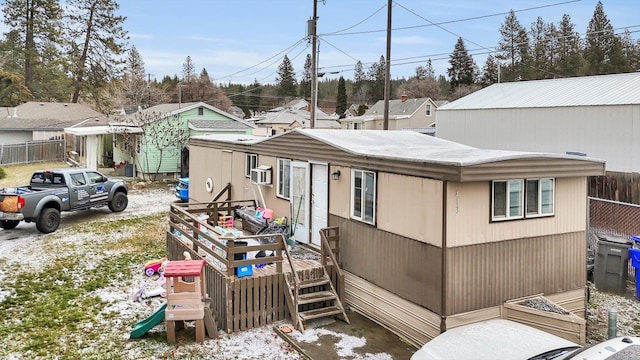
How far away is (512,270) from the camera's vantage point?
7.49 metres

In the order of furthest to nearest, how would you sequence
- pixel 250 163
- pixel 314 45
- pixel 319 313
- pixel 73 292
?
1. pixel 314 45
2. pixel 250 163
3. pixel 73 292
4. pixel 319 313

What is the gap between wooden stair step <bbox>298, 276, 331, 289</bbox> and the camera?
8180 millimetres

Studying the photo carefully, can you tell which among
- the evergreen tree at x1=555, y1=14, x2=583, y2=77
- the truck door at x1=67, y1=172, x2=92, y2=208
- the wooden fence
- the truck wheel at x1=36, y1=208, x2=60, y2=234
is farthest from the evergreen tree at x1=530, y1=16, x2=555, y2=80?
the truck wheel at x1=36, y1=208, x2=60, y2=234

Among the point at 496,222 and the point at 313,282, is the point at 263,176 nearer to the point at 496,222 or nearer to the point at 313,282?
the point at 313,282

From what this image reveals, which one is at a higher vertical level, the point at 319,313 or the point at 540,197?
the point at 540,197

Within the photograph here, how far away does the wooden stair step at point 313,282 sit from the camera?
818cm

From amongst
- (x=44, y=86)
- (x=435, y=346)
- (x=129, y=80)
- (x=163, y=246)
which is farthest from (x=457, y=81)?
(x=435, y=346)

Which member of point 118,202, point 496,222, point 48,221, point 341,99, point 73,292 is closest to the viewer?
point 496,222

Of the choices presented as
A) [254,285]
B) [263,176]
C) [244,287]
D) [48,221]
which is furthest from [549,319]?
[48,221]

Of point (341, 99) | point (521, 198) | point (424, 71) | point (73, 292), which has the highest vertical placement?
point (424, 71)

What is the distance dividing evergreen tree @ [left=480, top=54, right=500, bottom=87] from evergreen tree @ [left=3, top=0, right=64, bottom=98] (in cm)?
4504

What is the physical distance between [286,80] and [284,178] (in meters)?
79.4

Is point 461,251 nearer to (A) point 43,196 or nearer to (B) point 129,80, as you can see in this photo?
(A) point 43,196

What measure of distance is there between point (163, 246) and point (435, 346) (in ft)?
30.1
